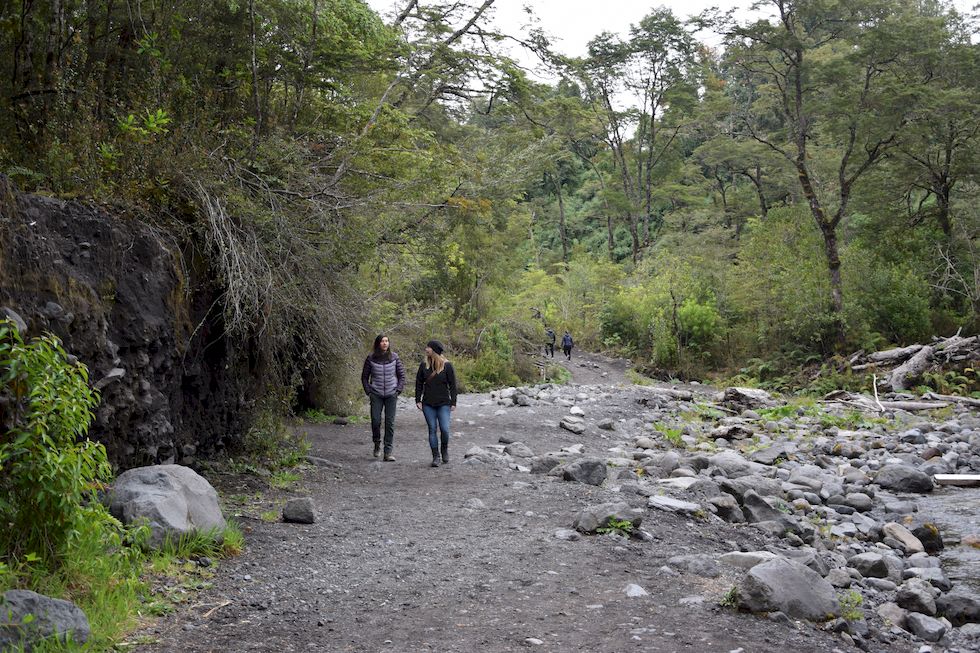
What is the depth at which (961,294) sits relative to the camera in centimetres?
2259

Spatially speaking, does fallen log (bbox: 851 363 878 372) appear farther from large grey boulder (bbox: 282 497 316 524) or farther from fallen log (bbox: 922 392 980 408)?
large grey boulder (bbox: 282 497 316 524)

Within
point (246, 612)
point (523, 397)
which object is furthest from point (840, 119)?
point (246, 612)

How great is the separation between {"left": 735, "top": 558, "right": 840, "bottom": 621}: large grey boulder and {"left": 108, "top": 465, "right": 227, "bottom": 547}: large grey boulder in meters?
3.75

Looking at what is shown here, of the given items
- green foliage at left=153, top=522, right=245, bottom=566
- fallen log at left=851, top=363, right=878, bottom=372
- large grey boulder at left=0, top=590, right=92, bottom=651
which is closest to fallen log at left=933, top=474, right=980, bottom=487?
green foliage at left=153, top=522, right=245, bottom=566

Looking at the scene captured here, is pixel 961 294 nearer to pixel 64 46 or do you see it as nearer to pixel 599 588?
pixel 599 588

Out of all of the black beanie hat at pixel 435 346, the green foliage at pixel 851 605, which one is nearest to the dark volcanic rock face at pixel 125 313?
the black beanie hat at pixel 435 346

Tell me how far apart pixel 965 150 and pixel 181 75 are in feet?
76.1

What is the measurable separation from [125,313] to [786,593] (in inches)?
215

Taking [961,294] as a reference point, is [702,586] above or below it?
below

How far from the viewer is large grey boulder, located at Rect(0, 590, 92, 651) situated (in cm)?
360

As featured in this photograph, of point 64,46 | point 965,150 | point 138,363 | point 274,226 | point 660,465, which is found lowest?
point 660,465

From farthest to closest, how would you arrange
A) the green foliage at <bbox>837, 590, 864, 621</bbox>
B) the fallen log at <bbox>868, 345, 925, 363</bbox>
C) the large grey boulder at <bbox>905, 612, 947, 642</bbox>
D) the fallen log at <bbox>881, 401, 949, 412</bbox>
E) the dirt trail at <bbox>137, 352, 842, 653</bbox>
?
the fallen log at <bbox>868, 345, 925, 363</bbox> → the fallen log at <bbox>881, 401, 949, 412</bbox> → the large grey boulder at <bbox>905, 612, 947, 642</bbox> → the green foliage at <bbox>837, 590, 864, 621</bbox> → the dirt trail at <bbox>137, 352, 842, 653</bbox>

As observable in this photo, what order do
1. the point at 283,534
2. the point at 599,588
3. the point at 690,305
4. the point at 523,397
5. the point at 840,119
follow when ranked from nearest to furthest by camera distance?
1. the point at 599,588
2. the point at 283,534
3. the point at 523,397
4. the point at 840,119
5. the point at 690,305

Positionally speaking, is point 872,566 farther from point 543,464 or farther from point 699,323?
point 699,323
